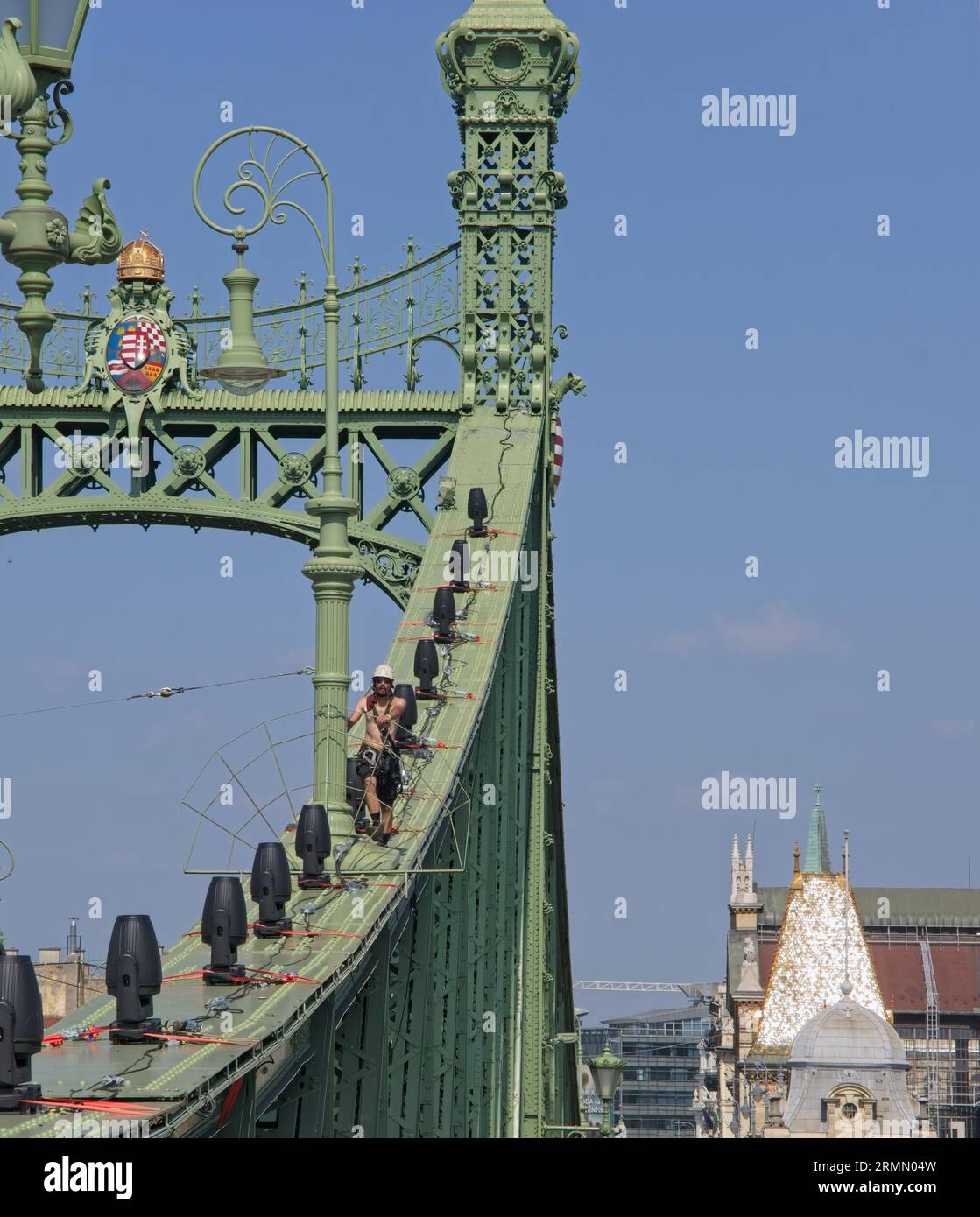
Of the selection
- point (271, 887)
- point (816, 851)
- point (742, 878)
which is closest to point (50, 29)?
point (271, 887)

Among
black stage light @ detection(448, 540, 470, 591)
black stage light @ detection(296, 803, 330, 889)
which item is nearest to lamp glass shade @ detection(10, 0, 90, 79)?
black stage light @ detection(296, 803, 330, 889)

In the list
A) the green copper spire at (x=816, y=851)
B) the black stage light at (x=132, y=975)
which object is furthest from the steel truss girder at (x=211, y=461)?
the green copper spire at (x=816, y=851)

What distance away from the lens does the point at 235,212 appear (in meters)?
27.3

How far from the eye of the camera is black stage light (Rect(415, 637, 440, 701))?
3300 cm

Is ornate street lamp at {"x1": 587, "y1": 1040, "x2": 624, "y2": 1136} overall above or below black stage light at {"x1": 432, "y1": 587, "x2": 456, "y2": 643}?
below

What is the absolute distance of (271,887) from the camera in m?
23.3

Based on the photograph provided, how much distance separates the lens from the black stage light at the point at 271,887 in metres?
23.2

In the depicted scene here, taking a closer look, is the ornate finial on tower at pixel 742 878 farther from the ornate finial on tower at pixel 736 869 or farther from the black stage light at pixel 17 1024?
the black stage light at pixel 17 1024

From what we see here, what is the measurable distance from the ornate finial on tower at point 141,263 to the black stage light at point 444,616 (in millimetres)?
10436

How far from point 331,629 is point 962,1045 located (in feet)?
471

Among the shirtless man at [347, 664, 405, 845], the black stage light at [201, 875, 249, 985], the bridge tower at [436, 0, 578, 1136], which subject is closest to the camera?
the black stage light at [201, 875, 249, 985]

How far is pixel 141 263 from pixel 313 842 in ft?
67.0

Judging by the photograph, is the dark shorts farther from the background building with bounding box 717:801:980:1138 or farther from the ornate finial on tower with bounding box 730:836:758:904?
the ornate finial on tower with bounding box 730:836:758:904

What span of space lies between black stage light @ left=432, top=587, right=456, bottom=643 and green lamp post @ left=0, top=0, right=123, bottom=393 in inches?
705
